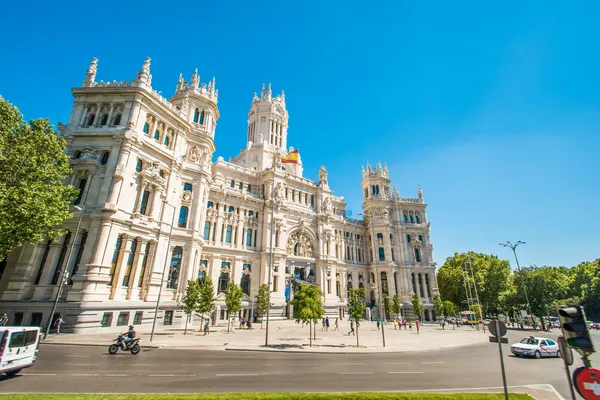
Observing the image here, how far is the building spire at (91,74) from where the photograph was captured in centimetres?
3519

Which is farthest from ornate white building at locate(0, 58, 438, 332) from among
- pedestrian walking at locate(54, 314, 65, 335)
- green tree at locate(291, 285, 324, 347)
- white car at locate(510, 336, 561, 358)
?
white car at locate(510, 336, 561, 358)

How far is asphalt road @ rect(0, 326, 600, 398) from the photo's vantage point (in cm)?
1168

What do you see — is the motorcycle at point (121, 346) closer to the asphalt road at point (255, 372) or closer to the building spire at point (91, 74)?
the asphalt road at point (255, 372)

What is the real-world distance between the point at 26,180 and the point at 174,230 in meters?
16.0

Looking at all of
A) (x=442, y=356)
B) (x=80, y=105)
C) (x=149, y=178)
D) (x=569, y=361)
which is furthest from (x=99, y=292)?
(x=569, y=361)

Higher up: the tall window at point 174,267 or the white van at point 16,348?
the tall window at point 174,267

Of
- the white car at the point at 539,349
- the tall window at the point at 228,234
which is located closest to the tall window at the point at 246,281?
the tall window at the point at 228,234

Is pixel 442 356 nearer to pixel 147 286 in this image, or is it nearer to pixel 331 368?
pixel 331 368

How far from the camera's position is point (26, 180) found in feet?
71.7

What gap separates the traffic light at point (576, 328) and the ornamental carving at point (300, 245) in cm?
4627

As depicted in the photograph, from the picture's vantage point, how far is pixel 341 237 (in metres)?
64.2

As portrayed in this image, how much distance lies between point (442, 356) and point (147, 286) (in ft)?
99.7

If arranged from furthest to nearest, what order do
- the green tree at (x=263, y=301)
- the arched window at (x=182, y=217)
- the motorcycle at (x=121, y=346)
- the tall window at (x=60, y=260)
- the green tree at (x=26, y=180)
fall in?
the green tree at (x=263, y=301) → the arched window at (x=182, y=217) → the tall window at (x=60, y=260) → the green tree at (x=26, y=180) → the motorcycle at (x=121, y=346)

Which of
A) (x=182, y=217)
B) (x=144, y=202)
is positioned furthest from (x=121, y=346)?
(x=182, y=217)
